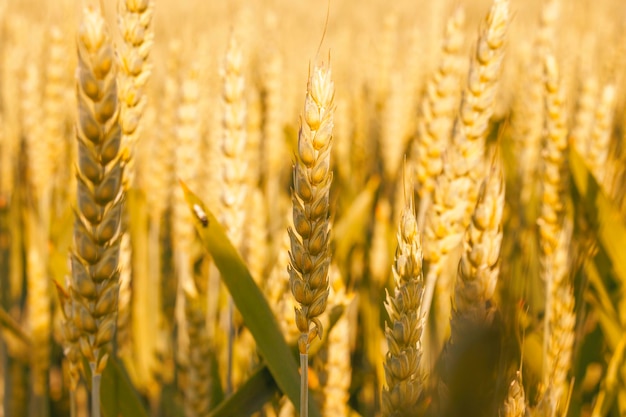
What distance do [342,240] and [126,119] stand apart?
0.77 meters

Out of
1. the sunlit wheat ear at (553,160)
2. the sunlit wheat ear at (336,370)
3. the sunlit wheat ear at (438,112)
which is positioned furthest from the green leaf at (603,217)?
the sunlit wheat ear at (336,370)

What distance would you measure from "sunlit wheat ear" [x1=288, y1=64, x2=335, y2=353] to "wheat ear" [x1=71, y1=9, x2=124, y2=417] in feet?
0.46

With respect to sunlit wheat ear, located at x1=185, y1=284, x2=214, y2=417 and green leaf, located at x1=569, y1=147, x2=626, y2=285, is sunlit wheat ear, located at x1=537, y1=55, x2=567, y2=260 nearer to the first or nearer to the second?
green leaf, located at x1=569, y1=147, x2=626, y2=285

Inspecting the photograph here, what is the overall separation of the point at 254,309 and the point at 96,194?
0.29 meters

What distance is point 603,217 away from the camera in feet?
3.51

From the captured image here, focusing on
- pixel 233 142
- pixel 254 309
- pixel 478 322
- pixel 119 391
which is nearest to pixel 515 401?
pixel 478 322

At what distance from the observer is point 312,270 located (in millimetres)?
528

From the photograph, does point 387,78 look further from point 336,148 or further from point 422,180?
point 422,180

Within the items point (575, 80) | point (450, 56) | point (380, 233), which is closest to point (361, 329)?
point (380, 233)

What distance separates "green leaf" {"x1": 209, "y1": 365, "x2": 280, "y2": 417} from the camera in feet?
2.42

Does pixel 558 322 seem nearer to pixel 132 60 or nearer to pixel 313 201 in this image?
pixel 313 201

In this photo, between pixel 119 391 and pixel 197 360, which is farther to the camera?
pixel 197 360

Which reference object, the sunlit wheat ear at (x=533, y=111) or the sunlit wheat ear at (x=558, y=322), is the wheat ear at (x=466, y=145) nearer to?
the sunlit wheat ear at (x=558, y=322)

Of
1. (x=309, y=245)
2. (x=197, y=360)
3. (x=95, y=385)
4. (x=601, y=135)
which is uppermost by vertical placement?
(x=601, y=135)
